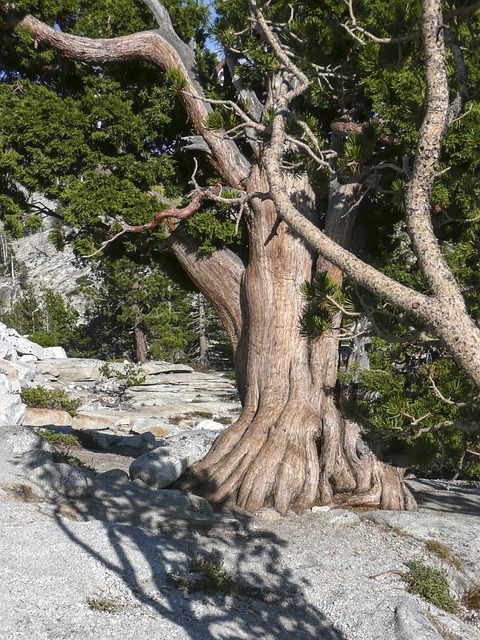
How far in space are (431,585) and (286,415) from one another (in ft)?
8.70

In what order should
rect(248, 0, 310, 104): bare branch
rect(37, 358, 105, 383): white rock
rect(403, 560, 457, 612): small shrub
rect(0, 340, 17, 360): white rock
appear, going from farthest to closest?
rect(0, 340, 17, 360): white rock, rect(37, 358, 105, 383): white rock, rect(403, 560, 457, 612): small shrub, rect(248, 0, 310, 104): bare branch

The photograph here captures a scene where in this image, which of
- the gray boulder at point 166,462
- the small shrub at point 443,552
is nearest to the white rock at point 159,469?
the gray boulder at point 166,462

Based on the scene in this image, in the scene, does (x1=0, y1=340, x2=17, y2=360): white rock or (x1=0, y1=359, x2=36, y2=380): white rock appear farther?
(x1=0, y1=340, x2=17, y2=360): white rock

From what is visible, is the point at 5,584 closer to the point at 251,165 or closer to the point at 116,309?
the point at 251,165

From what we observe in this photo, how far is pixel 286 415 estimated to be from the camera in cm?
732

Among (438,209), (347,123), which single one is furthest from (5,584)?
(347,123)

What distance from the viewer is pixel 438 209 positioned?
589 centimetres

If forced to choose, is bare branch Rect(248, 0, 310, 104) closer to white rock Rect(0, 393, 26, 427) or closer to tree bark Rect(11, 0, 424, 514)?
tree bark Rect(11, 0, 424, 514)

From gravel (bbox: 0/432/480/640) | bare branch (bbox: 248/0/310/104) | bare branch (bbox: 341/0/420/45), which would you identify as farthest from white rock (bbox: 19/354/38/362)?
bare branch (bbox: 341/0/420/45)

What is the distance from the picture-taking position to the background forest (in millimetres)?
5316

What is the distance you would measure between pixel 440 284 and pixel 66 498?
505 centimetres

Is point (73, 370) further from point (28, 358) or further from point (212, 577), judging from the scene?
point (212, 577)

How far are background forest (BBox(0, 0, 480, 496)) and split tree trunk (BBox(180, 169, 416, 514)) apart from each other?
1.00ft

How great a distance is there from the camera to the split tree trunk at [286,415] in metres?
7.02
